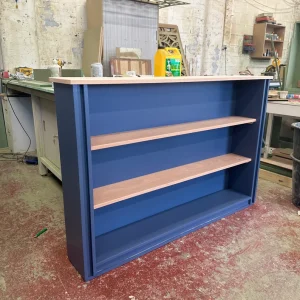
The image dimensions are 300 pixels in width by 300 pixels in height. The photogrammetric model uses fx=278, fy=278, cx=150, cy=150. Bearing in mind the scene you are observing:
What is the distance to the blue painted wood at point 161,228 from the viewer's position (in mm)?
1662

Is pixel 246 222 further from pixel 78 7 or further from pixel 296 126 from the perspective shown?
pixel 78 7

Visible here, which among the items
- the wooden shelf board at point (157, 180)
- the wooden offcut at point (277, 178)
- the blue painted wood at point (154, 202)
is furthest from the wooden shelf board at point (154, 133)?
the wooden offcut at point (277, 178)

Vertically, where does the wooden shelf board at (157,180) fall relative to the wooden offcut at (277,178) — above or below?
above

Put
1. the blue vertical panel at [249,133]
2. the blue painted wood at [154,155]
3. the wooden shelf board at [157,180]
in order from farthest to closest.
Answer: the blue vertical panel at [249,133] < the blue painted wood at [154,155] < the wooden shelf board at [157,180]

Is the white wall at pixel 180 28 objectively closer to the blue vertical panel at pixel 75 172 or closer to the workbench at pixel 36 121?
the workbench at pixel 36 121

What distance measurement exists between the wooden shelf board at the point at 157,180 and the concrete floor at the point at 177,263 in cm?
42

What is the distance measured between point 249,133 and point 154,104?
36.5 inches

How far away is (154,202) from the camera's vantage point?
82.2 inches

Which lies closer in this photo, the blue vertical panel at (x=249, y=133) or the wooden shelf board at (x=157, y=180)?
the wooden shelf board at (x=157, y=180)

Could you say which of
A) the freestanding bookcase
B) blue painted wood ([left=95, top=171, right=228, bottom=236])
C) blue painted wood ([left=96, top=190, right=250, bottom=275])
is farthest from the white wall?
blue painted wood ([left=96, top=190, right=250, bottom=275])

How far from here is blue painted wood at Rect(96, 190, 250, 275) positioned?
166cm

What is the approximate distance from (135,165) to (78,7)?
3.02 meters

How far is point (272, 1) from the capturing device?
231 inches

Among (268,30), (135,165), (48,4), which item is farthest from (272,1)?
(135,165)
